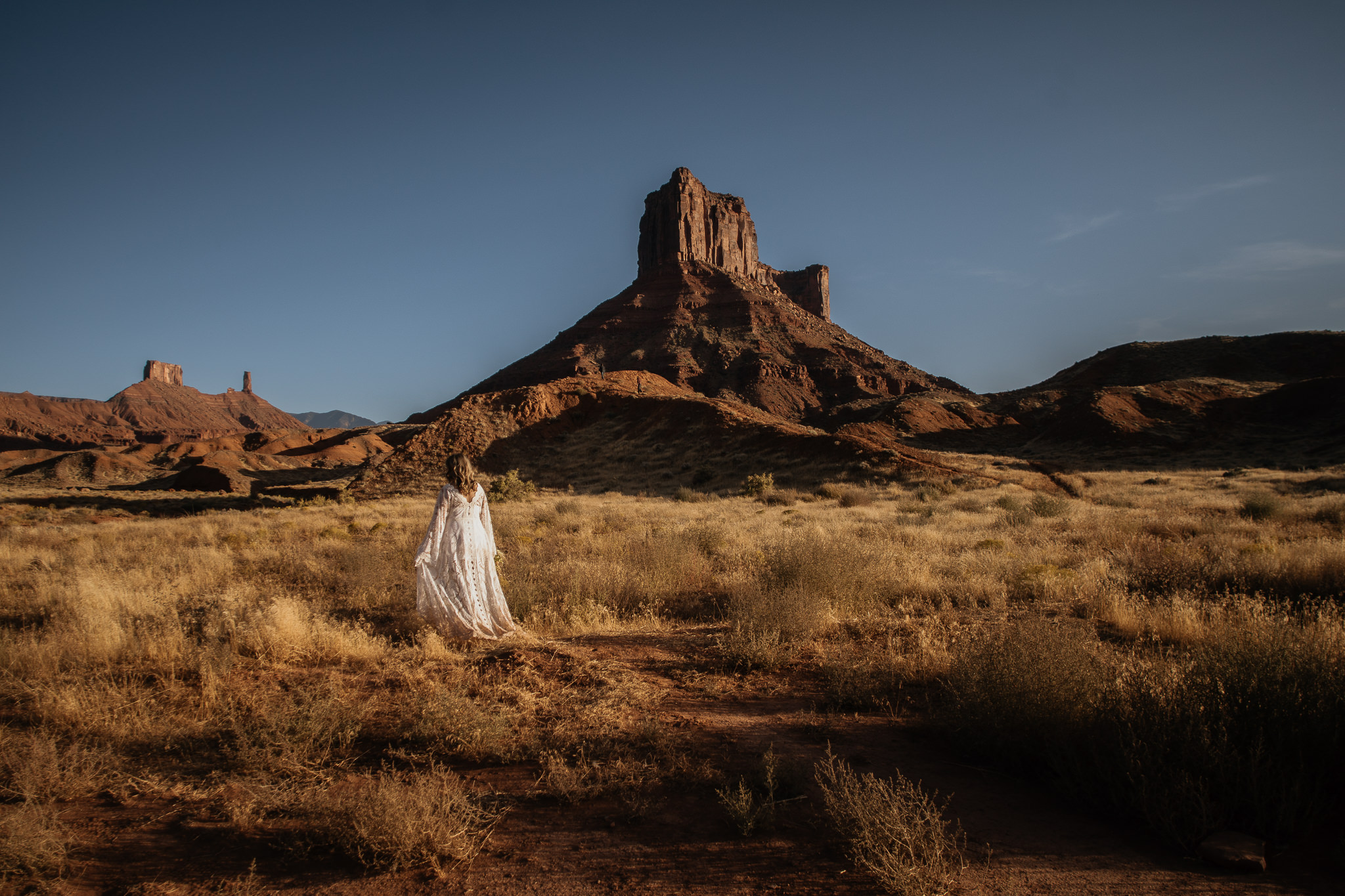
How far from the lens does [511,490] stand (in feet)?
80.2

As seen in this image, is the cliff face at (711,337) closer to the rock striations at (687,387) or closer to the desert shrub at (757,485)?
the rock striations at (687,387)

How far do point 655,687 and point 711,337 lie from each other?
262 ft

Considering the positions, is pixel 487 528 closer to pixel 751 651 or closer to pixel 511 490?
pixel 751 651

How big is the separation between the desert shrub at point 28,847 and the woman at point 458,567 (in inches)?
122

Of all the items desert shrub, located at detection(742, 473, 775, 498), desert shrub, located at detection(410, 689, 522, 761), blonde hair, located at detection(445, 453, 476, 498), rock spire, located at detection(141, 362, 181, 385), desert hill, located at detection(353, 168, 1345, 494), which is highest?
rock spire, located at detection(141, 362, 181, 385)

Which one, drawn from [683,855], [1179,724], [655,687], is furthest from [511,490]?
[1179,724]

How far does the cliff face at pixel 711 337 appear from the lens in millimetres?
75125

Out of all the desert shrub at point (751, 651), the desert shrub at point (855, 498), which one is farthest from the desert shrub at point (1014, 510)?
the desert shrub at point (751, 651)

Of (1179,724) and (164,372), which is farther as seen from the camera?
(164,372)

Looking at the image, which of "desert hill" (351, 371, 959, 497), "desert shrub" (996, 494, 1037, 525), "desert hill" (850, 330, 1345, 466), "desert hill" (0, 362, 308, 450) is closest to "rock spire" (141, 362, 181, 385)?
"desert hill" (0, 362, 308, 450)

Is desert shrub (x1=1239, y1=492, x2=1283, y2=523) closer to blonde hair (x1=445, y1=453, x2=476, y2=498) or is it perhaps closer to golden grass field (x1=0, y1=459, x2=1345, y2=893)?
golden grass field (x1=0, y1=459, x2=1345, y2=893)

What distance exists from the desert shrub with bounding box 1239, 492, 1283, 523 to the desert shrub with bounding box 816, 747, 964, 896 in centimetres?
1414

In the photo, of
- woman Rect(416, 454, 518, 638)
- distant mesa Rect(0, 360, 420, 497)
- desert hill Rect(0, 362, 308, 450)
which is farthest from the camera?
desert hill Rect(0, 362, 308, 450)

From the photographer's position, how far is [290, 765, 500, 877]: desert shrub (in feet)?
9.10
